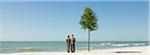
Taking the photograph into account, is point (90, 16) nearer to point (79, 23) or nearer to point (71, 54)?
point (79, 23)

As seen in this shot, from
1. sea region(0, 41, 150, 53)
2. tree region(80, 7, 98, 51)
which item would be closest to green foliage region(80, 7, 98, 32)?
tree region(80, 7, 98, 51)

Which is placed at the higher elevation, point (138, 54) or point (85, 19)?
point (85, 19)

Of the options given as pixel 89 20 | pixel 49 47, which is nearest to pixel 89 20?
pixel 89 20

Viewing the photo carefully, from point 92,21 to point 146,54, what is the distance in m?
6.69

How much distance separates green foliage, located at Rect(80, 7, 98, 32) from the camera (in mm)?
35625

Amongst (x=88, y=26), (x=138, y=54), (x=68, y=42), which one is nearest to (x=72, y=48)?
(x=68, y=42)

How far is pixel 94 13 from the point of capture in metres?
35.8

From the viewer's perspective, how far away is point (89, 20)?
3575cm

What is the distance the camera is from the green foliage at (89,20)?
1403 inches

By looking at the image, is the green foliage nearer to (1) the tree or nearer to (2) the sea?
(1) the tree

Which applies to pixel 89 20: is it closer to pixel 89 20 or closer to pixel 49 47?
pixel 89 20

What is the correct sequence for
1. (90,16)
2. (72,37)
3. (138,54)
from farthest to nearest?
1. (90,16)
2. (72,37)
3. (138,54)

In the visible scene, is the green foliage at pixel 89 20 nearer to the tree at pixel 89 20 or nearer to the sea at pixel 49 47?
the tree at pixel 89 20

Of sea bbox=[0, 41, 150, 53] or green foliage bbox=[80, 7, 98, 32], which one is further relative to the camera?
sea bbox=[0, 41, 150, 53]
